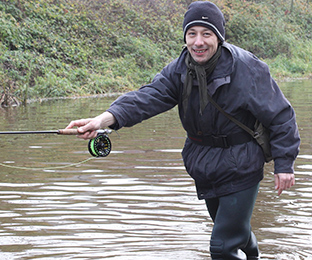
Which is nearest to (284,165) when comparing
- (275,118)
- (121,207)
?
(275,118)

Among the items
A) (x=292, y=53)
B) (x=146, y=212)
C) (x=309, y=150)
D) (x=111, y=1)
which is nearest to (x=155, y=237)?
(x=146, y=212)

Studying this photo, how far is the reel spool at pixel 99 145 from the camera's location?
407 cm

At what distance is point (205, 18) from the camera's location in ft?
12.5

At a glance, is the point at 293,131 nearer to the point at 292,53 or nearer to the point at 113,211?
the point at 113,211

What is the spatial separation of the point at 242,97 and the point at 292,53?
1230 inches

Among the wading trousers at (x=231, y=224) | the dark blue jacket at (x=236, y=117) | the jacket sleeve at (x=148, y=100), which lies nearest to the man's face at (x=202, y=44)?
the dark blue jacket at (x=236, y=117)

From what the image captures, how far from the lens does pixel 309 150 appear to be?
934cm

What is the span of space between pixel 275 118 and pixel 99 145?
1.20 metres

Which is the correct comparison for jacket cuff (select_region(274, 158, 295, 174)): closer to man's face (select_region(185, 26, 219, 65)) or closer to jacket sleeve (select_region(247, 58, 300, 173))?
jacket sleeve (select_region(247, 58, 300, 173))

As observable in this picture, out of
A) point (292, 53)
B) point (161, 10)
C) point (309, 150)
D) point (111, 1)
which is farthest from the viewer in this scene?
point (292, 53)

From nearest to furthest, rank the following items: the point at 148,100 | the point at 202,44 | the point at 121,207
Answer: the point at 202,44, the point at 148,100, the point at 121,207

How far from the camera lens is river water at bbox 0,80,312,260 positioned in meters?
4.90

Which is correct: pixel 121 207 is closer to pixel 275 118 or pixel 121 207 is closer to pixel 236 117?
pixel 236 117

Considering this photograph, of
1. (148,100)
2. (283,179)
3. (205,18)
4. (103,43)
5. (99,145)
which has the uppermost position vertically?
(103,43)
